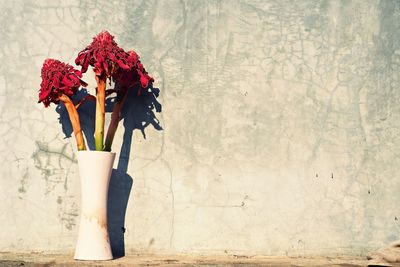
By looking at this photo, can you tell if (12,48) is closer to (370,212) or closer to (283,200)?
(283,200)

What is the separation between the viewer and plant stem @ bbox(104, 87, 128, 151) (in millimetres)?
3783

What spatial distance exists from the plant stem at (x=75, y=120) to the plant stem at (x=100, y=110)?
95 millimetres

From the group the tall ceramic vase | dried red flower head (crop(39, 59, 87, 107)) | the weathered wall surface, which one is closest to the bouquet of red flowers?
dried red flower head (crop(39, 59, 87, 107))

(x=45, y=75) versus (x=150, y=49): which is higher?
(x=150, y=49)

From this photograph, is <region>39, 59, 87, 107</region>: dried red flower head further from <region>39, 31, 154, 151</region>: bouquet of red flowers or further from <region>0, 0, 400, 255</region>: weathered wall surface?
<region>0, 0, 400, 255</region>: weathered wall surface

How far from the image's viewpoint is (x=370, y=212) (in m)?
4.00

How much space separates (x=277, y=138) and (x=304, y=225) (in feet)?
1.98

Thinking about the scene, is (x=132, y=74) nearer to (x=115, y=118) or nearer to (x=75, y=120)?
(x=115, y=118)

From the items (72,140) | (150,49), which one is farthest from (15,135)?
(150,49)

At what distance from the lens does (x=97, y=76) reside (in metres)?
3.74

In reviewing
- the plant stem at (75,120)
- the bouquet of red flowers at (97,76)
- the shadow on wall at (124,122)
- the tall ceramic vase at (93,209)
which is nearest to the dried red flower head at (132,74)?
the bouquet of red flowers at (97,76)

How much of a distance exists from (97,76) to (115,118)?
30 centimetres

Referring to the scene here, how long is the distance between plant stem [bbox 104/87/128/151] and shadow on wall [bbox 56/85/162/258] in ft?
0.45

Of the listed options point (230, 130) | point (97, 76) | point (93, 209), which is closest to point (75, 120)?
point (97, 76)
